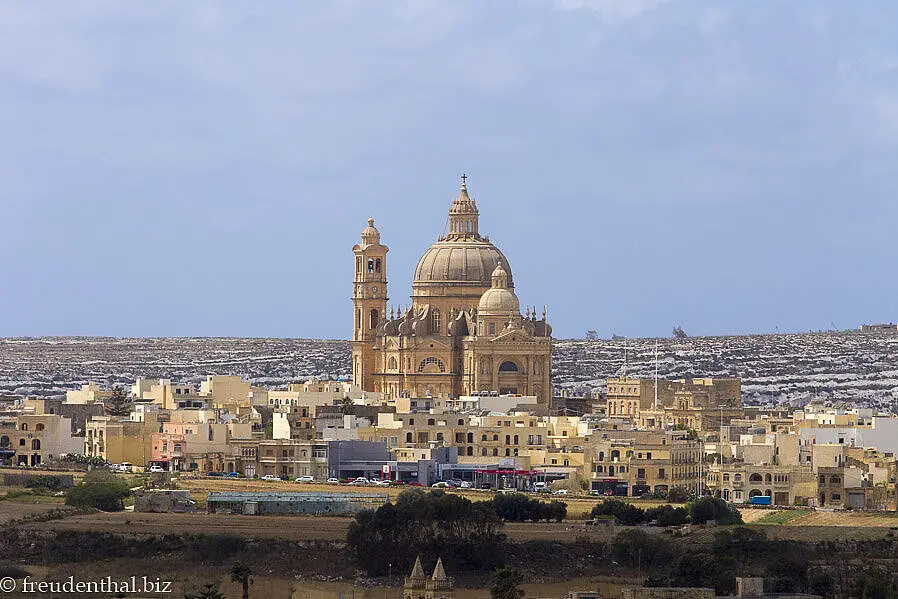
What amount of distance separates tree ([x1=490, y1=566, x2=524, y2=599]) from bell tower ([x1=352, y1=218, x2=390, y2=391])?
69772 mm

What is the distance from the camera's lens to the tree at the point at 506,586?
8312cm

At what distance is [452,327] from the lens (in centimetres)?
15375

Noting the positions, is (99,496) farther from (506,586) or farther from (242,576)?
(506,586)

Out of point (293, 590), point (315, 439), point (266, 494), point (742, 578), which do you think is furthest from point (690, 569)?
point (315, 439)

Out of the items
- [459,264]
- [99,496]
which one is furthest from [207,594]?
[459,264]

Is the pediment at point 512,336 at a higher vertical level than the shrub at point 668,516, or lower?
higher

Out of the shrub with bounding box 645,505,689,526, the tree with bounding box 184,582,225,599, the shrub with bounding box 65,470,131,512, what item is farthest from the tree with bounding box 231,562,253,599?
the shrub with bounding box 645,505,689,526

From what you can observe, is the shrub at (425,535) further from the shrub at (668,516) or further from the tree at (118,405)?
the tree at (118,405)

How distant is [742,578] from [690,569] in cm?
424

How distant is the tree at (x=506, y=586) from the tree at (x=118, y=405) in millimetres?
49033

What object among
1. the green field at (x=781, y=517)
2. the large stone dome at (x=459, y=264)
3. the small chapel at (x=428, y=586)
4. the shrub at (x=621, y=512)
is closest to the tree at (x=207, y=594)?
the small chapel at (x=428, y=586)

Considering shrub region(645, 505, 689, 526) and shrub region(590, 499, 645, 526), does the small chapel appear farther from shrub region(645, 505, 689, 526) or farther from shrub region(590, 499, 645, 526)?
shrub region(645, 505, 689, 526)

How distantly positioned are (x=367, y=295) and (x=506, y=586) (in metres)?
75.2

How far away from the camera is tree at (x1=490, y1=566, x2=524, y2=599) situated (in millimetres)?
83125
